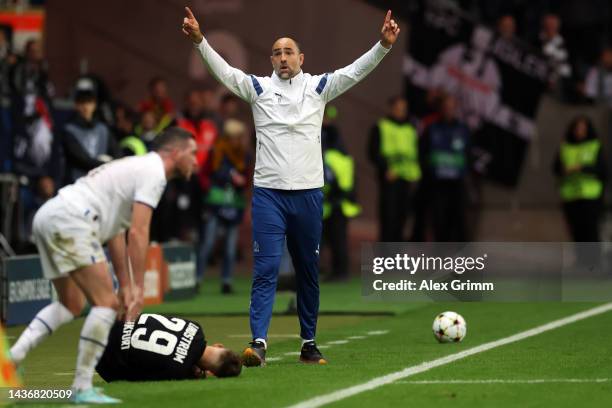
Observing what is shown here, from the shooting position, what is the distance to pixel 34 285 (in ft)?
52.6

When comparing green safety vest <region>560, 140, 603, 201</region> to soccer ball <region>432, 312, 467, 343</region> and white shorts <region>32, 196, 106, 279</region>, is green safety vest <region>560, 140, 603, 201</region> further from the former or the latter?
white shorts <region>32, 196, 106, 279</region>

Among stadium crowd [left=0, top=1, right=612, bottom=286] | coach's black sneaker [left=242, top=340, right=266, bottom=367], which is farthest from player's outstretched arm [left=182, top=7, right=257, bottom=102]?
stadium crowd [left=0, top=1, right=612, bottom=286]

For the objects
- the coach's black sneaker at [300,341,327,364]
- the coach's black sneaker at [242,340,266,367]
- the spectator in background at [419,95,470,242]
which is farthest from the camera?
the spectator in background at [419,95,470,242]

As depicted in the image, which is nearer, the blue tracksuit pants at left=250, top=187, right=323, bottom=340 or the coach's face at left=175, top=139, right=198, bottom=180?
the coach's face at left=175, top=139, right=198, bottom=180

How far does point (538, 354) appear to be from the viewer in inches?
485

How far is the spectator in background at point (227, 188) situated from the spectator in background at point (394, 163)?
111 inches

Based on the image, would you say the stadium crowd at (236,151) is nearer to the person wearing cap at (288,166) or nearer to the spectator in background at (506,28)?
the spectator in background at (506,28)

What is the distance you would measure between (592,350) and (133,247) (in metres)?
4.53

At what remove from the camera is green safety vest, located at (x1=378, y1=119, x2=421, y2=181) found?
72.4ft

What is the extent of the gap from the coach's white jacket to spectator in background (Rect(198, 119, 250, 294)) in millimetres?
7618

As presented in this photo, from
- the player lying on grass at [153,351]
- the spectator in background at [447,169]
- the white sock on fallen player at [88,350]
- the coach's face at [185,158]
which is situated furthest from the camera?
the spectator in background at [447,169]

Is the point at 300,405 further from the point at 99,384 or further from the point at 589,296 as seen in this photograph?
the point at 589,296

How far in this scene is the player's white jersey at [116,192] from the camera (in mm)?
9742

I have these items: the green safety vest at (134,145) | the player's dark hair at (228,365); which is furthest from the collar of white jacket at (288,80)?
the green safety vest at (134,145)
